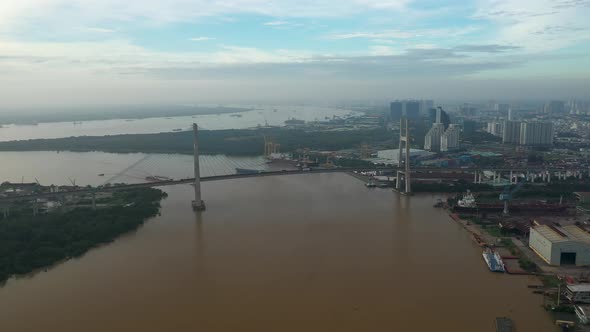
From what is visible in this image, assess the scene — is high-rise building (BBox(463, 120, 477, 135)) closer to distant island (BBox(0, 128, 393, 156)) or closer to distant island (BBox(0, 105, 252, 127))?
distant island (BBox(0, 128, 393, 156))

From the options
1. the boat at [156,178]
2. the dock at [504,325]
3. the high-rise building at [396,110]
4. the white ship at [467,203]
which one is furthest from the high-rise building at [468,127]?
the dock at [504,325]

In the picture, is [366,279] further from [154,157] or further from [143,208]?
[154,157]

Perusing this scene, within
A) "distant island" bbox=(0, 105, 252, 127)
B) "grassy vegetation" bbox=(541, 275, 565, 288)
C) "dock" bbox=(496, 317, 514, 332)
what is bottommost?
"dock" bbox=(496, 317, 514, 332)

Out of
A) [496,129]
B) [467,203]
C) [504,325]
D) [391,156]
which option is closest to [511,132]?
[496,129]

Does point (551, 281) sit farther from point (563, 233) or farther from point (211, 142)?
point (211, 142)

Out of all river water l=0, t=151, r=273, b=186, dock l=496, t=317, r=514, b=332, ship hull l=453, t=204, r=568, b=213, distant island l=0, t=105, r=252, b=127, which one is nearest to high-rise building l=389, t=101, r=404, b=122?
river water l=0, t=151, r=273, b=186

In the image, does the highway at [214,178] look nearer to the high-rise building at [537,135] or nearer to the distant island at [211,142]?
the distant island at [211,142]

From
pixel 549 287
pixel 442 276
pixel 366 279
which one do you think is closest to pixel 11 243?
pixel 366 279
